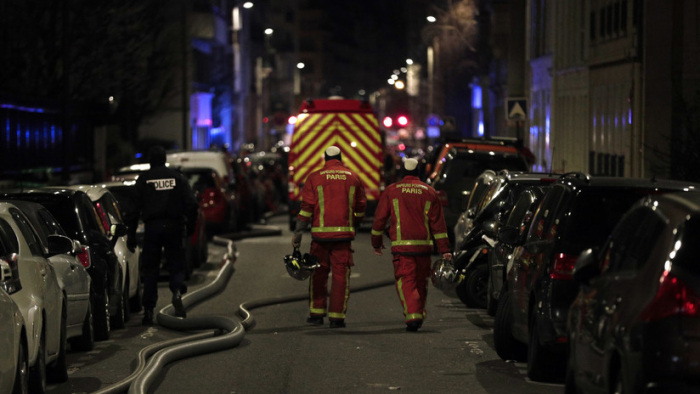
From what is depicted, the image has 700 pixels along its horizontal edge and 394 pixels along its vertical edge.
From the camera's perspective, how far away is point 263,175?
37.9m

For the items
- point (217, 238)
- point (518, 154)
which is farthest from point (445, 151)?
Result: point (217, 238)

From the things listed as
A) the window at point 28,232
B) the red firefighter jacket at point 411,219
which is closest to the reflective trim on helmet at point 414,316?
the red firefighter jacket at point 411,219

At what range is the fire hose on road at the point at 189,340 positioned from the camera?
9.13 m

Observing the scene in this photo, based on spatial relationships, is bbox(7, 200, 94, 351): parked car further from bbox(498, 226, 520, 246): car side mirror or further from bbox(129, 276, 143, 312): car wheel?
bbox(498, 226, 520, 246): car side mirror

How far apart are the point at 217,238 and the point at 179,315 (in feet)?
37.6

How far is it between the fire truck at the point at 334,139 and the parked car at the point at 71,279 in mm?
15673

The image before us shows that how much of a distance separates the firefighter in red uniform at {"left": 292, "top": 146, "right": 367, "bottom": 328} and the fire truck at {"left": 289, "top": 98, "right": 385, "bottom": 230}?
1399 cm

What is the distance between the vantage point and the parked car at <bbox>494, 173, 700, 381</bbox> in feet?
29.4

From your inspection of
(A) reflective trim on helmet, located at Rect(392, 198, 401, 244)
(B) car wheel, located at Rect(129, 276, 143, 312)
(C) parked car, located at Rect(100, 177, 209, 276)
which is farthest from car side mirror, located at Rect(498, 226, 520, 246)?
(C) parked car, located at Rect(100, 177, 209, 276)

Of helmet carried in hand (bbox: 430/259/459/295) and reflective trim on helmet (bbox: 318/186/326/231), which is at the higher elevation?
reflective trim on helmet (bbox: 318/186/326/231)

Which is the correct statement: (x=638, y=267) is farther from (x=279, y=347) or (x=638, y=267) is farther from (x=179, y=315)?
(x=179, y=315)

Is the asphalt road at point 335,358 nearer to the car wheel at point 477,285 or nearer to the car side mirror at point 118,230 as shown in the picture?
the car wheel at point 477,285

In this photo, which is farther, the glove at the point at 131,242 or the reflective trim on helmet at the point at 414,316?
the glove at the point at 131,242

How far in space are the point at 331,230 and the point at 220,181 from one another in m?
12.2
